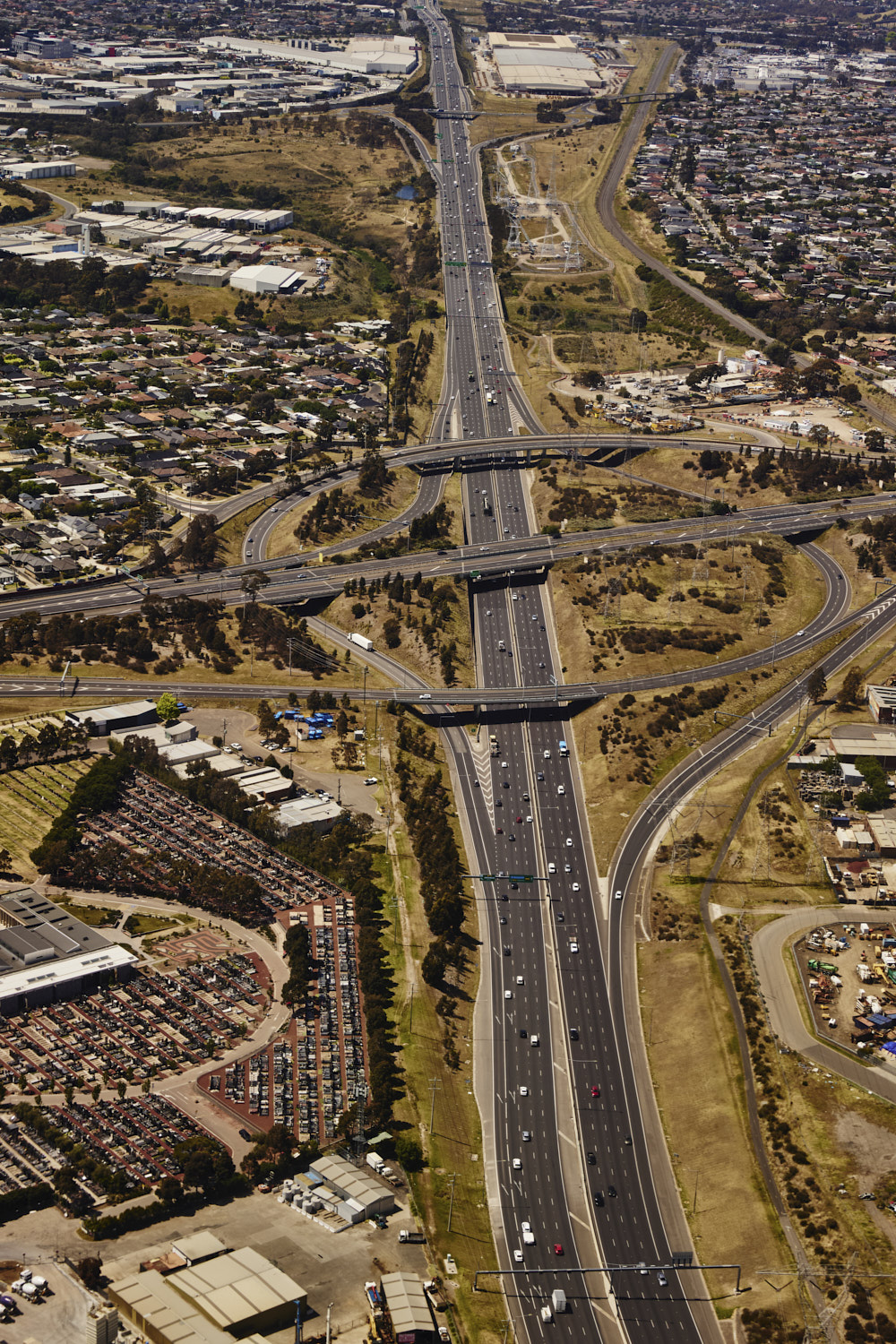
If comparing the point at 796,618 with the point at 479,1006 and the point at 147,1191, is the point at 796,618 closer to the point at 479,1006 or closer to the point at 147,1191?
the point at 479,1006

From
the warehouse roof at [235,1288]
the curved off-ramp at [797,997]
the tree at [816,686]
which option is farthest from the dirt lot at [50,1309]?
the tree at [816,686]

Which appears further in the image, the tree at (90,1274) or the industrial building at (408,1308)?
the tree at (90,1274)

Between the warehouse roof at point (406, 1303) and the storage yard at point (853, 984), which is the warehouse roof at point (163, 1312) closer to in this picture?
the warehouse roof at point (406, 1303)

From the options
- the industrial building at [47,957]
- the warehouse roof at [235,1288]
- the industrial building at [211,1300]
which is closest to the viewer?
the industrial building at [211,1300]

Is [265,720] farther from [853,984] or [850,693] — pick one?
[853,984]

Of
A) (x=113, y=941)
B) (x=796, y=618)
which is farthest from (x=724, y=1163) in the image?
(x=796, y=618)

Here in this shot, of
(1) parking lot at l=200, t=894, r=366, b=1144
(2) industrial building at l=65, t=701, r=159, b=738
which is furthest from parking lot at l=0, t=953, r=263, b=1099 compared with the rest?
(2) industrial building at l=65, t=701, r=159, b=738

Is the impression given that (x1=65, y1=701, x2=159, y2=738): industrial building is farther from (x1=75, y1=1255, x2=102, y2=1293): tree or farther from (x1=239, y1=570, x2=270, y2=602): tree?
(x1=75, y1=1255, x2=102, y2=1293): tree

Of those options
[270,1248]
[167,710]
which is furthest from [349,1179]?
[167,710]
